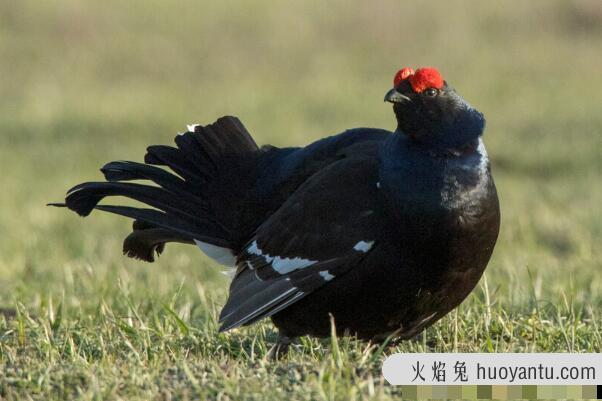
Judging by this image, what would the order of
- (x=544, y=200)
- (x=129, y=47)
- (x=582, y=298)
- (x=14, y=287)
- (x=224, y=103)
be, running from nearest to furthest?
(x=582, y=298) → (x=14, y=287) → (x=544, y=200) → (x=224, y=103) → (x=129, y=47)

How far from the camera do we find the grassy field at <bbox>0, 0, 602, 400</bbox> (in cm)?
451

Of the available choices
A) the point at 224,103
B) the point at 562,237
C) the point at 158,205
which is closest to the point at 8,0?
the point at 224,103

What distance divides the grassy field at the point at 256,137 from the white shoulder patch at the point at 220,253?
0.28 m

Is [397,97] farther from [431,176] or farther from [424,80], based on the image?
[431,176]

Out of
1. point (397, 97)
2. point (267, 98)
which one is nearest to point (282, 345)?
point (397, 97)

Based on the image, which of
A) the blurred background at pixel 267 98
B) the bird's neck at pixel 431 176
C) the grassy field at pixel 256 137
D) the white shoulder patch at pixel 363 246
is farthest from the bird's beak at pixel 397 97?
the blurred background at pixel 267 98

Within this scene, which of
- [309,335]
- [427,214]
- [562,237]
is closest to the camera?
[427,214]

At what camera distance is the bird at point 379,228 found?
4.44m

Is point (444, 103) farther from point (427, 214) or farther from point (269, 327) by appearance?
point (269, 327)

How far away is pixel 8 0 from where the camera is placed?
23.9 metres

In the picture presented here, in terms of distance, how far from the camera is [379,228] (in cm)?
450

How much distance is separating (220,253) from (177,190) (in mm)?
386

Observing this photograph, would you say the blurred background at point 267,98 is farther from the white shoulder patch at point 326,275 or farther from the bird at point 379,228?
the white shoulder patch at point 326,275

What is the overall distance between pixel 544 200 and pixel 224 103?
28.6 ft
